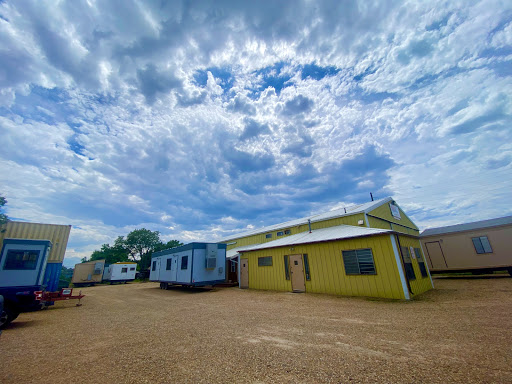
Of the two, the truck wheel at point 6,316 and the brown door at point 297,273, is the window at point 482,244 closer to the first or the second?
the brown door at point 297,273

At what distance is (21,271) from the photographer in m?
9.91

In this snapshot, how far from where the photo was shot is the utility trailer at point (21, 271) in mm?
9297

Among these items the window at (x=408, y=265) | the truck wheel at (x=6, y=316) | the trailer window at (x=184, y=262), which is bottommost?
the truck wheel at (x=6, y=316)

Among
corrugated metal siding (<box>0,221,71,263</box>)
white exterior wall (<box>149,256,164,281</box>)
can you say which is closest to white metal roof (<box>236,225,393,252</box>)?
white exterior wall (<box>149,256,164,281</box>)

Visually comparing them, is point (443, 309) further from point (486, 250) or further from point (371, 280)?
point (486, 250)

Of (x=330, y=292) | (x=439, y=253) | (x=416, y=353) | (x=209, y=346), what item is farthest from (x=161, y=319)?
(x=439, y=253)

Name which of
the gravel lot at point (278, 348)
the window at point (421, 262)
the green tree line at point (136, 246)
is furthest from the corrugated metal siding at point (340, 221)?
the green tree line at point (136, 246)

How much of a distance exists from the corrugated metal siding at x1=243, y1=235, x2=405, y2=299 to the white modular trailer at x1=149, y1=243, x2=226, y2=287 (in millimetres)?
3498

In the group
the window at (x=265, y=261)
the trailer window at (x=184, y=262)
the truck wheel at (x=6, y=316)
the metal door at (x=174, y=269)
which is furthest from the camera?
the metal door at (x=174, y=269)

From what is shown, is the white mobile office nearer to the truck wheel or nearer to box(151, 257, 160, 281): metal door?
box(151, 257, 160, 281): metal door

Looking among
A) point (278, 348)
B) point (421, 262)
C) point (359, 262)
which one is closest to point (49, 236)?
point (278, 348)

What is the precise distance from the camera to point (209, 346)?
4699 millimetres

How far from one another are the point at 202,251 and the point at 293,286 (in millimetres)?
7176

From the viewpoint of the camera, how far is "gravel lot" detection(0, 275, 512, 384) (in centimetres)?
337
